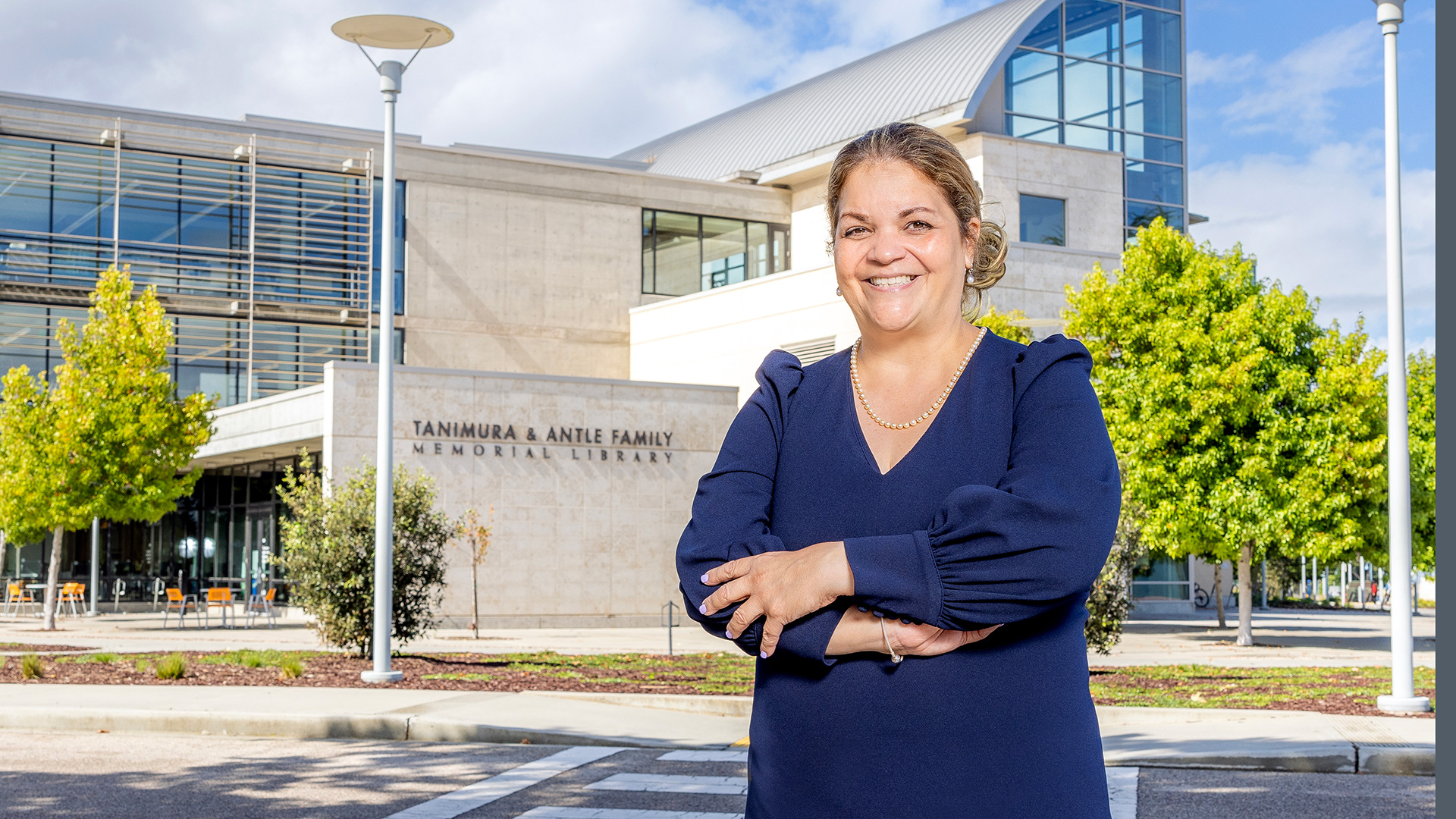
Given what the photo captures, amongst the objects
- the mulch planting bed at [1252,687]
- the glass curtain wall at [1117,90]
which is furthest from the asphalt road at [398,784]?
the glass curtain wall at [1117,90]

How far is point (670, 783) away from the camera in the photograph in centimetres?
865

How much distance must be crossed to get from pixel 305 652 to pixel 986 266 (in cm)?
1733

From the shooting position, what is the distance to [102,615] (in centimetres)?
3100

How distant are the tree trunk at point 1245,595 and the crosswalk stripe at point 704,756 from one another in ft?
58.1

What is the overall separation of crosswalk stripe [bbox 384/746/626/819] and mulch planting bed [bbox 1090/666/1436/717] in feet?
15.2

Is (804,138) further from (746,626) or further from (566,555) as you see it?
(746,626)

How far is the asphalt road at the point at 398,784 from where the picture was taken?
7.78m

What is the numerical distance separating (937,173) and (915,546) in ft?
2.26

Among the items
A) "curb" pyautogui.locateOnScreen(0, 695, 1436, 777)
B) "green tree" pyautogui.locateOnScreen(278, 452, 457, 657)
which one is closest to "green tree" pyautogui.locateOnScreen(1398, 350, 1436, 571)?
"green tree" pyautogui.locateOnScreen(278, 452, 457, 657)

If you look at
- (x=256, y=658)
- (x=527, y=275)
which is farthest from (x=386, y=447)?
(x=527, y=275)

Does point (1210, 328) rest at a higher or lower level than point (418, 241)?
lower

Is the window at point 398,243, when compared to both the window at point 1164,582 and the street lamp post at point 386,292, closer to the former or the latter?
the street lamp post at point 386,292

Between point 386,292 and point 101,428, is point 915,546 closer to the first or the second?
point 386,292

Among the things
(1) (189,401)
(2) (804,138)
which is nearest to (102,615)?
(1) (189,401)
